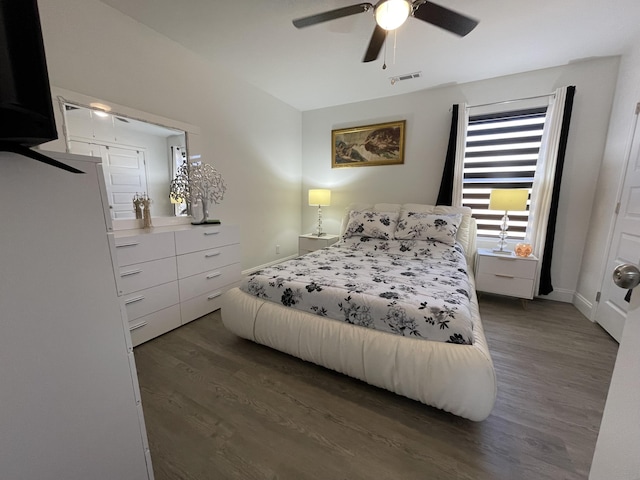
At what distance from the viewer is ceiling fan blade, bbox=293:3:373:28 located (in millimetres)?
1507

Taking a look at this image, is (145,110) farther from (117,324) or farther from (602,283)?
(602,283)

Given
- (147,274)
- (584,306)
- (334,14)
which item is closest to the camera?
(334,14)

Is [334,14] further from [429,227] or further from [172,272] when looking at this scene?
[172,272]

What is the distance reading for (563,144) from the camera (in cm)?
255

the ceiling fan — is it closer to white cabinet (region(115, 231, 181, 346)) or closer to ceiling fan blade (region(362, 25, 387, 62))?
ceiling fan blade (region(362, 25, 387, 62))

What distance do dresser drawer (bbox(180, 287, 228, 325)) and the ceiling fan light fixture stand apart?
99.8 inches

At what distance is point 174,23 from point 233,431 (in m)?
2.94

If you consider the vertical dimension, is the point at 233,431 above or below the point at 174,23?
below

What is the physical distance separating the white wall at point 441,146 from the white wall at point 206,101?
494mm

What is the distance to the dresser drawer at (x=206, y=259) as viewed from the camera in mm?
2180

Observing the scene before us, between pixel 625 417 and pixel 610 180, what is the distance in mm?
2879

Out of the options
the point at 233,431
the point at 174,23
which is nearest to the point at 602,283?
the point at 233,431

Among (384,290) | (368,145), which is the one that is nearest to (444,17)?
(384,290)

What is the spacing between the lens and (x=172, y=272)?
209 centimetres
